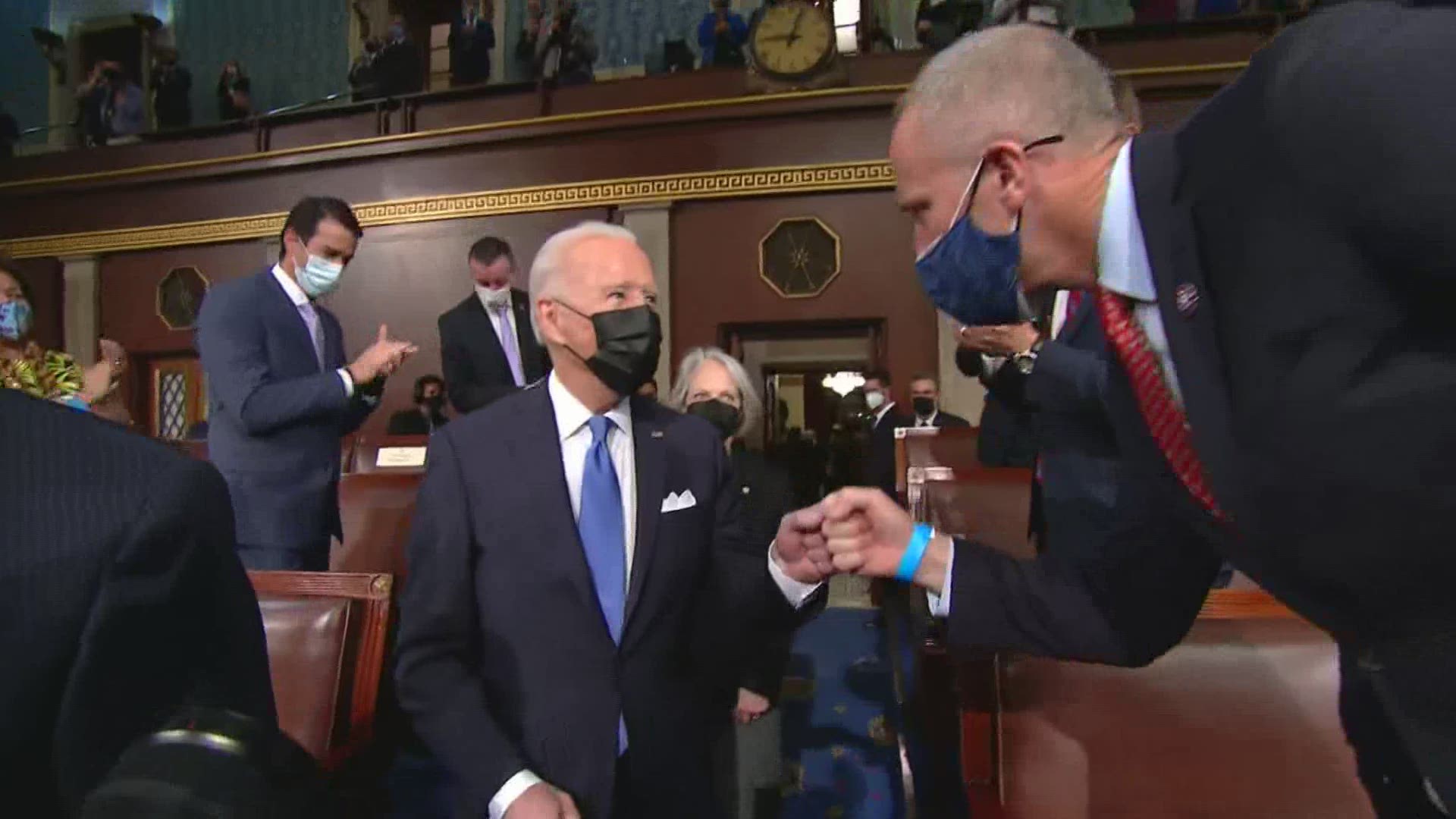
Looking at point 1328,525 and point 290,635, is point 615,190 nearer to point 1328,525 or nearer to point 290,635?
point 290,635

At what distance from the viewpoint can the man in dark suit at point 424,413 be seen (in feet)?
22.5

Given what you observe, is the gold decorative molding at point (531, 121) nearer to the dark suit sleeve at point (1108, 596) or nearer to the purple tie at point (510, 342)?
the purple tie at point (510, 342)

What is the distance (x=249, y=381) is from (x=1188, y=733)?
222 centimetres

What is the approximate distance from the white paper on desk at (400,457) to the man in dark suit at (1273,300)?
3112 millimetres

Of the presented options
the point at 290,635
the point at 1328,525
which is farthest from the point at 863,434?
the point at 1328,525

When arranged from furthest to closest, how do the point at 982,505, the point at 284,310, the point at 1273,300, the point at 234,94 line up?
the point at 234,94 < the point at 982,505 < the point at 284,310 < the point at 1273,300

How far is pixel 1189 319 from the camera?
0.82 meters

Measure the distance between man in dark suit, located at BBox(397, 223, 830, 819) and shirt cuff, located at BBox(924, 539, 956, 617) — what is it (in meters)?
0.17

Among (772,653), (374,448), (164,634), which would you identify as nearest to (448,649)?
(164,634)

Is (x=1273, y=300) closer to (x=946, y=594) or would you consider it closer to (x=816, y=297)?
(x=946, y=594)

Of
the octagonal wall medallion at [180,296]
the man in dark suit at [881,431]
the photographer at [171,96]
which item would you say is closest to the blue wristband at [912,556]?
the man in dark suit at [881,431]

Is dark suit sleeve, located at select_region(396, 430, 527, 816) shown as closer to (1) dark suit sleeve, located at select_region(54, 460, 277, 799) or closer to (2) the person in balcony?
(1) dark suit sleeve, located at select_region(54, 460, 277, 799)

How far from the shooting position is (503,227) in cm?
816

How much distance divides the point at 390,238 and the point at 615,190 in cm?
227
